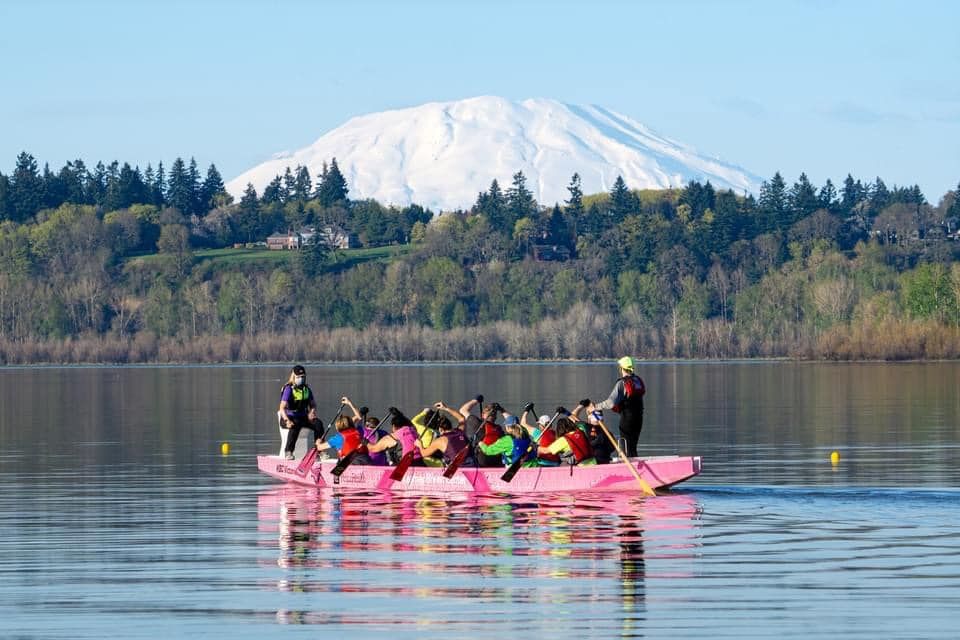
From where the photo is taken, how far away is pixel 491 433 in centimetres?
3194

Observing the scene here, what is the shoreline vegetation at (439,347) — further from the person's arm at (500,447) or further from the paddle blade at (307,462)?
the person's arm at (500,447)

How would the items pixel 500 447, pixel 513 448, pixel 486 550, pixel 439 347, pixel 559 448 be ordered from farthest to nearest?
pixel 439 347, pixel 500 447, pixel 513 448, pixel 559 448, pixel 486 550

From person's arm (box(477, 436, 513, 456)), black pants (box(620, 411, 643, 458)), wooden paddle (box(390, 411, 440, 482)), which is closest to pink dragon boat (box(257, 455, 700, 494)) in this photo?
wooden paddle (box(390, 411, 440, 482))

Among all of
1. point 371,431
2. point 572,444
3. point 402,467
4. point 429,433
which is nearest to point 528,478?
point 572,444

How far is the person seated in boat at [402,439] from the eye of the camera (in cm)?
3253

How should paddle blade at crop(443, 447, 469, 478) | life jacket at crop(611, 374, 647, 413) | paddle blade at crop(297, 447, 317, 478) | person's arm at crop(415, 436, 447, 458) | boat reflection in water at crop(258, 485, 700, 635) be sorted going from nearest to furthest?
boat reflection in water at crop(258, 485, 700, 635), paddle blade at crop(443, 447, 469, 478), life jacket at crop(611, 374, 647, 413), person's arm at crop(415, 436, 447, 458), paddle blade at crop(297, 447, 317, 478)

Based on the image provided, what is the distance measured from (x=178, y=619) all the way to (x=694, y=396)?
2195 inches

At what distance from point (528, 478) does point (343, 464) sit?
12.8ft

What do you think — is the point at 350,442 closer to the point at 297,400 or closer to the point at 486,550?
the point at 297,400

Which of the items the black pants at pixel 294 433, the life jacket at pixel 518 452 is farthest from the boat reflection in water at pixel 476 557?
the black pants at pixel 294 433

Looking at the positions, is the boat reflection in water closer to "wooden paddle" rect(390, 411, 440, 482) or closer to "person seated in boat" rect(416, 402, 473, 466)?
"wooden paddle" rect(390, 411, 440, 482)

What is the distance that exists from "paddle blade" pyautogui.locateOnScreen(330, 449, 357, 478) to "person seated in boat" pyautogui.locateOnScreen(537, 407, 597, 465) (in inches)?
149

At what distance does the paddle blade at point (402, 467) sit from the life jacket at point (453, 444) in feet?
2.22

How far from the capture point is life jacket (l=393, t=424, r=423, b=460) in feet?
107
